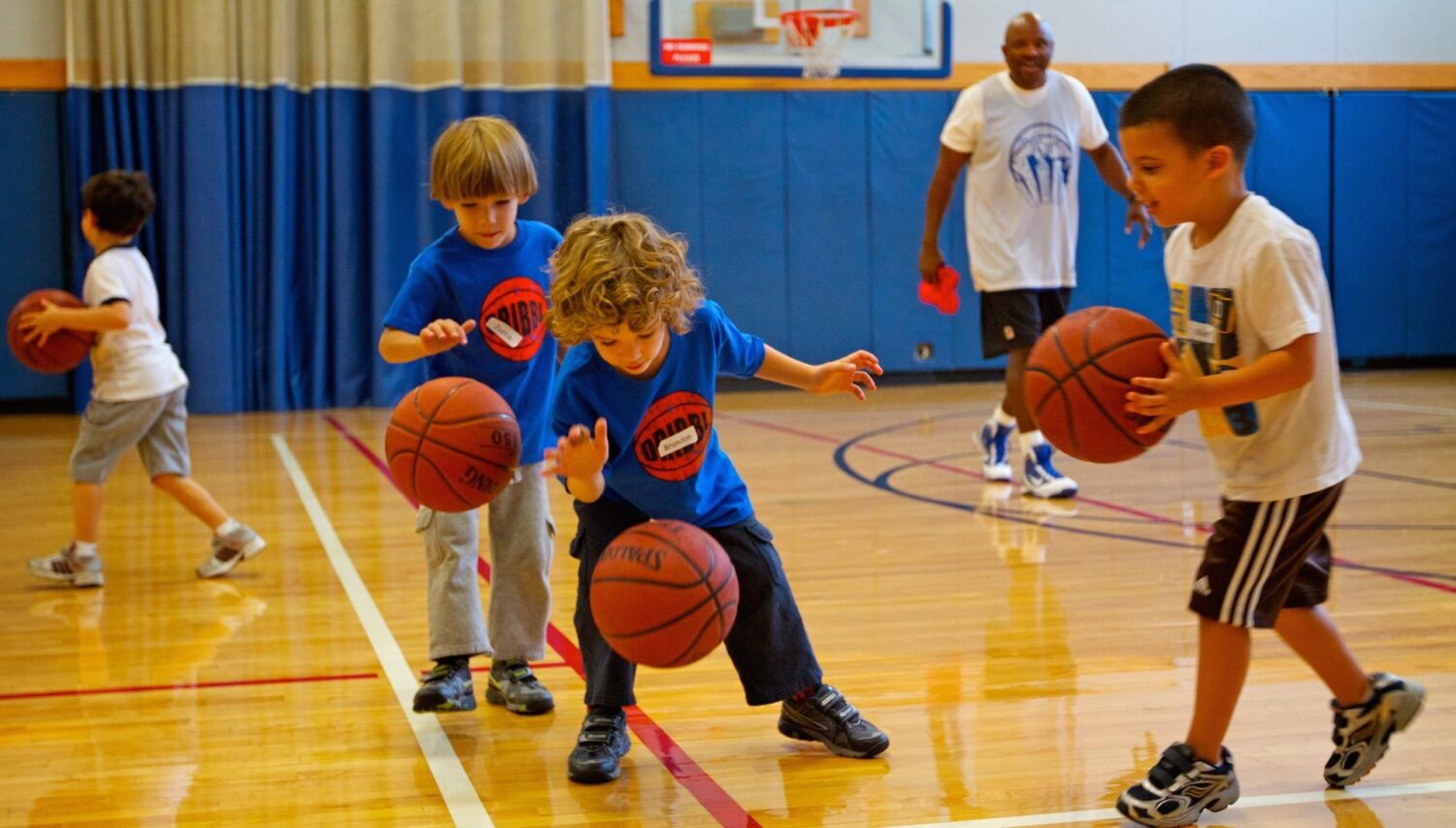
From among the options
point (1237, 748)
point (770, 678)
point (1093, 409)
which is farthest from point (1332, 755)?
point (770, 678)

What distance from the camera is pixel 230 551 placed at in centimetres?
471

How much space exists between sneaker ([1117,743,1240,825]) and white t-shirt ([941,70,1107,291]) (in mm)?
3673

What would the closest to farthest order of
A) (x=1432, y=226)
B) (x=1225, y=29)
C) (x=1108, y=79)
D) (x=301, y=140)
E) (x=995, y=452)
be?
(x=995, y=452) → (x=301, y=140) → (x=1108, y=79) → (x=1225, y=29) → (x=1432, y=226)

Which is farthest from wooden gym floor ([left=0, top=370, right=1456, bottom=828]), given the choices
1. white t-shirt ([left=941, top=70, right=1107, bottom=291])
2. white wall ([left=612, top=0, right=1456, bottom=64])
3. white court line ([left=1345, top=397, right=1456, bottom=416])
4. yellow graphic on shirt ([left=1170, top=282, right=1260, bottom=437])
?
white wall ([left=612, top=0, right=1456, bottom=64])

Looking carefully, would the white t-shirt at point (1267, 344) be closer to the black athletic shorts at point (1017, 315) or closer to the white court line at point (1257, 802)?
the white court line at point (1257, 802)

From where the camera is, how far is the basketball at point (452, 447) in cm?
272

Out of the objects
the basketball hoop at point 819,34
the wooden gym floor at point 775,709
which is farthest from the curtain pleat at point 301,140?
the wooden gym floor at point 775,709

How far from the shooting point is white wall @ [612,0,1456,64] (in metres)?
11.2

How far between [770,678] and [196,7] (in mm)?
8467

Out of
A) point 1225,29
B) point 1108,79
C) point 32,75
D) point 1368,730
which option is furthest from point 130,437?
point 1225,29

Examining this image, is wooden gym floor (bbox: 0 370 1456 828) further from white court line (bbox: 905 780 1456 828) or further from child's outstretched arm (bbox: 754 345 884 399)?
child's outstretched arm (bbox: 754 345 884 399)

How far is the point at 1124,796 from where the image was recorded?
244cm

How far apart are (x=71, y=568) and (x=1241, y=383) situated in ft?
11.9

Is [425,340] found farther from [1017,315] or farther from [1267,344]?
[1017,315]
